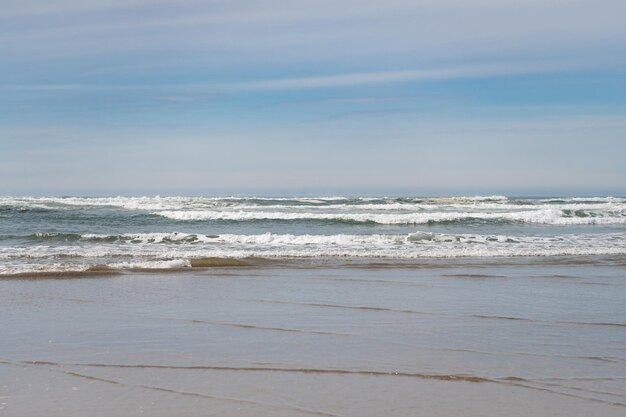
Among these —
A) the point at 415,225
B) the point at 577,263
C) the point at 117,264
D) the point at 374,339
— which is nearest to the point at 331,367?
the point at 374,339

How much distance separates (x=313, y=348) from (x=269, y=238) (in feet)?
39.1

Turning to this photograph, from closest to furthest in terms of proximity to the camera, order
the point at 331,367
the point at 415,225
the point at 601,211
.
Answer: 1. the point at 331,367
2. the point at 415,225
3. the point at 601,211

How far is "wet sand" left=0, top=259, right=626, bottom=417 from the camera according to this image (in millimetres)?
4520

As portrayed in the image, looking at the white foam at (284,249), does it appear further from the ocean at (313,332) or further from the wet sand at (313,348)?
the wet sand at (313,348)

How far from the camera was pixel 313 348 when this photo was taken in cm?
603

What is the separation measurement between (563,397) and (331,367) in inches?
69.7

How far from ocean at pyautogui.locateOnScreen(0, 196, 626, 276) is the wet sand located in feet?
11.0

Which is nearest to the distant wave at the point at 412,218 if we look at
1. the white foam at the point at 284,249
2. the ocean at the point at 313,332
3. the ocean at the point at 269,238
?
the ocean at the point at 269,238

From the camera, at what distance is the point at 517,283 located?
1048 centimetres

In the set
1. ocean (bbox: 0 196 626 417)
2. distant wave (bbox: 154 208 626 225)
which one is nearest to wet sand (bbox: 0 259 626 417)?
ocean (bbox: 0 196 626 417)

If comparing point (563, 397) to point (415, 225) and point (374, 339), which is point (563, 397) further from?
point (415, 225)

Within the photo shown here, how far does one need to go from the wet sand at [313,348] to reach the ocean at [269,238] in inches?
132

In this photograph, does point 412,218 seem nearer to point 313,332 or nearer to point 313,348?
point 313,332

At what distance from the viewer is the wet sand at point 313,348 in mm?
4520
